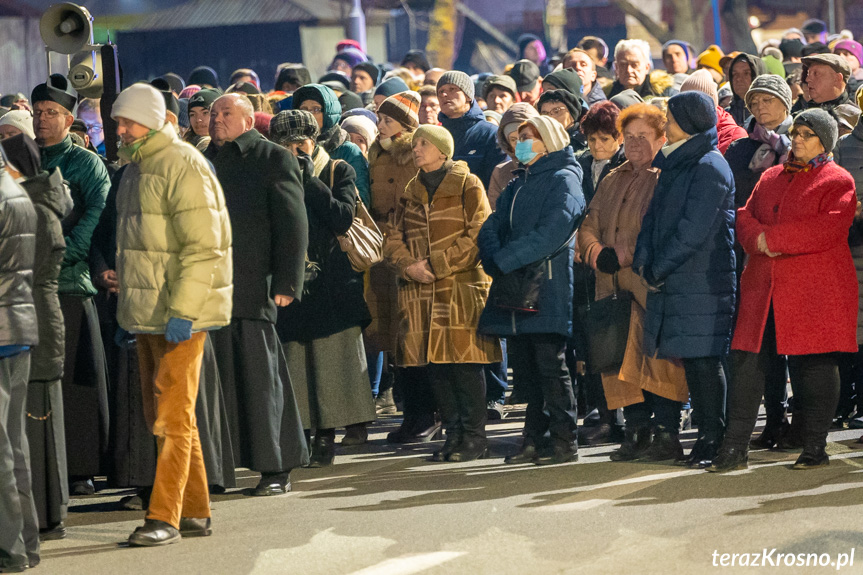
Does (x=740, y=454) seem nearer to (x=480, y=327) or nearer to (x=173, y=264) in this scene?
(x=480, y=327)

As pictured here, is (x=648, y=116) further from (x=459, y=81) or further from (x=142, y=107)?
(x=142, y=107)

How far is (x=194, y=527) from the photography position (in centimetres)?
734

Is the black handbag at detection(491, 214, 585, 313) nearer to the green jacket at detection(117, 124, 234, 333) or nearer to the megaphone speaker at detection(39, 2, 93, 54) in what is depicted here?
the green jacket at detection(117, 124, 234, 333)

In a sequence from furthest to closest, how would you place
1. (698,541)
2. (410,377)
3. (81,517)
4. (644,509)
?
(410,377)
(81,517)
(644,509)
(698,541)

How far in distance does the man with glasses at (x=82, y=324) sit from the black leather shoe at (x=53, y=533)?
1102mm

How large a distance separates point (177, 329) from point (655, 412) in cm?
335

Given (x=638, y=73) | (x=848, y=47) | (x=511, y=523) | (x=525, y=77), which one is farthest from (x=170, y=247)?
(x=848, y=47)

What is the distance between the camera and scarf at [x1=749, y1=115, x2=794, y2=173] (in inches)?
374

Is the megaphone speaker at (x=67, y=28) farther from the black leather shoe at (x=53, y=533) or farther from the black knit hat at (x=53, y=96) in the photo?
the black leather shoe at (x=53, y=533)

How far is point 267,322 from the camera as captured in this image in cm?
841

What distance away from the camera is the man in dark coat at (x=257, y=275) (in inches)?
328

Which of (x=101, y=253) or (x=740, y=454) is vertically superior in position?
(x=101, y=253)

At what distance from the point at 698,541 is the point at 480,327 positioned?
109 inches

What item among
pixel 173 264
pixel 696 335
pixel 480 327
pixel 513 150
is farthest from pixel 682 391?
pixel 173 264
